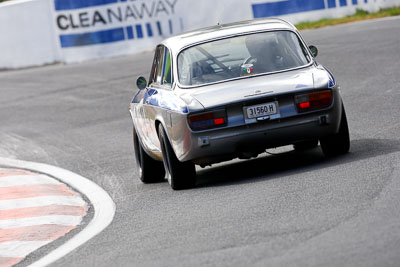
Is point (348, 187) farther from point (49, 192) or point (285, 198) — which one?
point (49, 192)

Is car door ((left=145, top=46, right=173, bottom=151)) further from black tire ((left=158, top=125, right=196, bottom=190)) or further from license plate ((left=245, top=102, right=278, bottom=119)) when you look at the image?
license plate ((left=245, top=102, right=278, bottom=119))

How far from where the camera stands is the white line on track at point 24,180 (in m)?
11.4

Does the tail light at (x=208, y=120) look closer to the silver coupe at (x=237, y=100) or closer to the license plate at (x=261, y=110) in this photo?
the silver coupe at (x=237, y=100)

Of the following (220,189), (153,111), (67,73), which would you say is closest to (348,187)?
(220,189)

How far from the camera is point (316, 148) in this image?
10.6 metres

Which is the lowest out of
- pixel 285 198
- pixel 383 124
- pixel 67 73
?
pixel 67 73

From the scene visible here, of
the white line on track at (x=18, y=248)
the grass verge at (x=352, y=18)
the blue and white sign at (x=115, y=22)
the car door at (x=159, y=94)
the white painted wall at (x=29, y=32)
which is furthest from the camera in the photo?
the white painted wall at (x=29, y=32)

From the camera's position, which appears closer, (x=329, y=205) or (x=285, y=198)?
(x=329, y=205)

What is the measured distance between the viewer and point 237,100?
877cm

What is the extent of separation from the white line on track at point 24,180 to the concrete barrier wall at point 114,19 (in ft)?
48.6

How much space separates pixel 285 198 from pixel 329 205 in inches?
25.6

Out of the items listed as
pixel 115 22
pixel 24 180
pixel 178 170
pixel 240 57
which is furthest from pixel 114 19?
pixel 178 170

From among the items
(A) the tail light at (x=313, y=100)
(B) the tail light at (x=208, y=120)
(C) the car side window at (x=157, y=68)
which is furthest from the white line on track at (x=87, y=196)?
(A) the tail light at (x=313, y=100)

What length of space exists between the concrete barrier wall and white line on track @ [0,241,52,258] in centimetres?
1848
